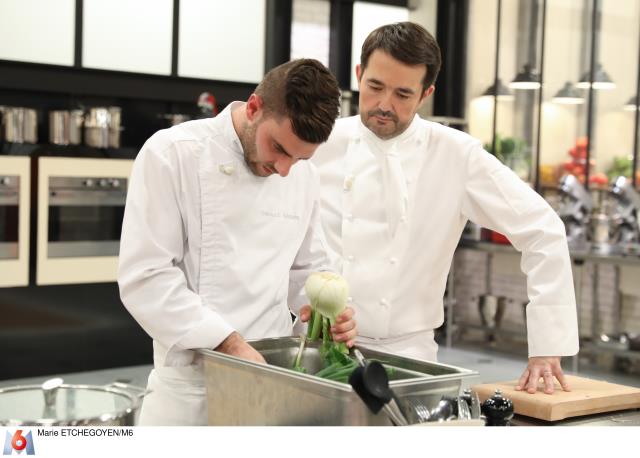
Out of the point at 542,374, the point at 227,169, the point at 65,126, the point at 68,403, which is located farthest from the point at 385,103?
the point at 65,126

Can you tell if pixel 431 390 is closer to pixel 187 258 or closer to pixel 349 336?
pixel 349 336

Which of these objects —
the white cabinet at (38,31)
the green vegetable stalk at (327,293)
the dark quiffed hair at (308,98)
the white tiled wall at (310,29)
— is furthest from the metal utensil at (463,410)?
the white tiled wall at (310,29)

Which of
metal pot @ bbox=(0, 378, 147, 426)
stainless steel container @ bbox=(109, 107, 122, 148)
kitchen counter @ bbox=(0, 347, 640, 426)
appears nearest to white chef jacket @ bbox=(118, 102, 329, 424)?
metal pot @ bbox=(0, 378, 147, 426)

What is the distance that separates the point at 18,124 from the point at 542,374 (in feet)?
14.1

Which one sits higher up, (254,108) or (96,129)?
(96,129)

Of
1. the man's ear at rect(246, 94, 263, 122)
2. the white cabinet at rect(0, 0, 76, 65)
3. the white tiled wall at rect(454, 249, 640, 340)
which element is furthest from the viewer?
the white tiled wall at rect(454, 249, 640, 340)

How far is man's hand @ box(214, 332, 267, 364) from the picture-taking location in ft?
5.26

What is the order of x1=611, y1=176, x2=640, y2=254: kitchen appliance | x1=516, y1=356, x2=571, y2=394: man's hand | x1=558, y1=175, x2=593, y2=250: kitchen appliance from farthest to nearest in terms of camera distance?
1. x1=558, y1=175, x2=593, y2=250: kitchen appliance
2. x1=611, y1=176, x2=640, y2=254: kitchen appliance
3. x1=516, y1=356, x2=571, y2=394: man's hand

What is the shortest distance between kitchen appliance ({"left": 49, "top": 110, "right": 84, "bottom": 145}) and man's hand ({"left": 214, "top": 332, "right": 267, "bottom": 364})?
172 inches

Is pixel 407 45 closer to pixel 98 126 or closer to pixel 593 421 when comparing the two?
pixel 593 421

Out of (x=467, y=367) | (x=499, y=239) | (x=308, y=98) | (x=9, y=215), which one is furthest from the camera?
(x=499, y=239)

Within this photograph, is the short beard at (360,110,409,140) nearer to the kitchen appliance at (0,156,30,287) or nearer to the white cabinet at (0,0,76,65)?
the kitchen appliance at (0,156,30,287)

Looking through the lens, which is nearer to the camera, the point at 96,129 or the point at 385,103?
the point at 385,103

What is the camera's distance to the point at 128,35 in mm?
6070
